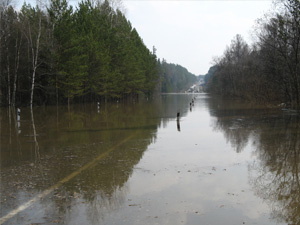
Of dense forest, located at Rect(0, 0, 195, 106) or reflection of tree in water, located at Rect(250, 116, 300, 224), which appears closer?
reflection of tree in water, located at Rect(250, 116, 300, 224)

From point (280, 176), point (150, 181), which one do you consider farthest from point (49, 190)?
point (280, 176)

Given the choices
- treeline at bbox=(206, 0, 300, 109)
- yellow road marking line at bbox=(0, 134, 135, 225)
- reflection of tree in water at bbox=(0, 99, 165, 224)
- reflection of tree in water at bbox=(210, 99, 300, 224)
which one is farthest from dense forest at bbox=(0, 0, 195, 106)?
yellow road marking line at bbox=(0, 134, 135, 225)

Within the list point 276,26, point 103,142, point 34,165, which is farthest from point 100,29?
point 34,165

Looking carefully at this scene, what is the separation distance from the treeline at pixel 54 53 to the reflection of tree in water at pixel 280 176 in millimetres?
31586

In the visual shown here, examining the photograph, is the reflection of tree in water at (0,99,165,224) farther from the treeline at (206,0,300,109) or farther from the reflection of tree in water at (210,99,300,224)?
the treeline at (206,0,300,109)

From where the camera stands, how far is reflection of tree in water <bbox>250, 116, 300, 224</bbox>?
6277 millimetres

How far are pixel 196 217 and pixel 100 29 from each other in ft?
159

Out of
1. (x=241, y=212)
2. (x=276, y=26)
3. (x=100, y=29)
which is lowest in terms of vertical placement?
(x=241, y=212)

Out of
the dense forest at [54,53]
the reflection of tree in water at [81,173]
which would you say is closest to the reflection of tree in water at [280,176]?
the reflection of tree in water at [81,173]

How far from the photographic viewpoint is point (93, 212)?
6043 mm

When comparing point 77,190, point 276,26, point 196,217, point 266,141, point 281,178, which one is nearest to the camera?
point 196,217

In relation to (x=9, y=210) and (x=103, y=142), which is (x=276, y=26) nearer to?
(x=103, y=142)

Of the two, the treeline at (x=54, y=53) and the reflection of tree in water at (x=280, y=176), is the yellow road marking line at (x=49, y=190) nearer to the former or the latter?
the reflection of tree in water at (x=280, y=176)

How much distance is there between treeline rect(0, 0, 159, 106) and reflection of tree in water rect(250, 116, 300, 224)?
31586 mm
